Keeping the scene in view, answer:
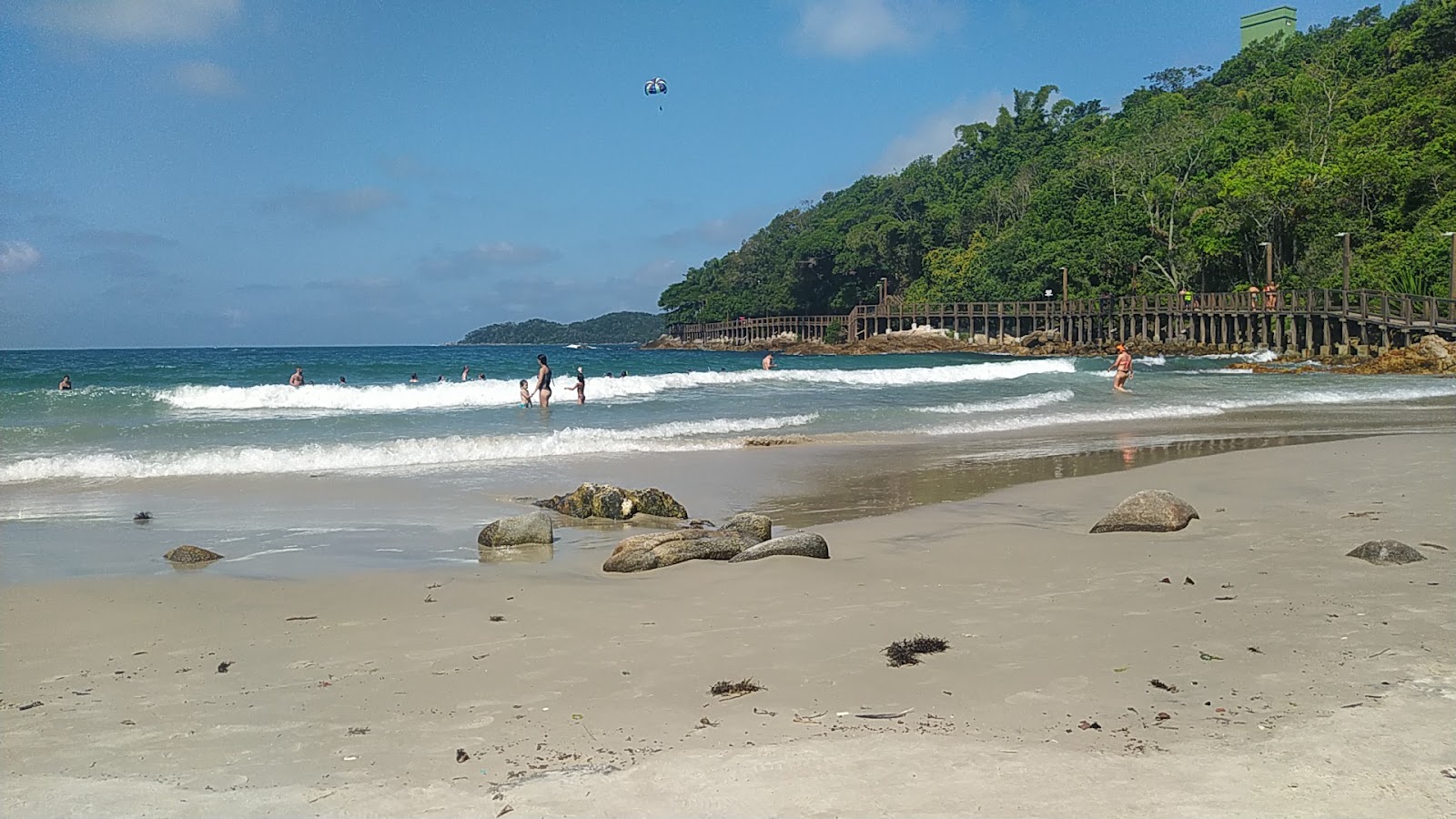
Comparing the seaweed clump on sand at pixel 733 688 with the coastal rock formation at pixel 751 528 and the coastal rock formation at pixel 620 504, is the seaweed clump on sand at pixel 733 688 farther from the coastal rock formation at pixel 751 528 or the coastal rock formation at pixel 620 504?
the coastal rock formation at pixel 620 504

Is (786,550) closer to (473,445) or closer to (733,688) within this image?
(733,688)

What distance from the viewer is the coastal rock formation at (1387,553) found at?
22.7 ft

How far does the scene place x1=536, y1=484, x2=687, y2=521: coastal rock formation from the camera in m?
10.4

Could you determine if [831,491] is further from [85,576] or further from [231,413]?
[231,413]

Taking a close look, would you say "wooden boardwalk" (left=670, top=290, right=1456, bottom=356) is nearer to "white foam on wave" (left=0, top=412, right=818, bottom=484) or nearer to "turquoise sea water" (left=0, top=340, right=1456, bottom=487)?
"turquoise sea water" (left=0, top=340, right=1456, bottom=487)

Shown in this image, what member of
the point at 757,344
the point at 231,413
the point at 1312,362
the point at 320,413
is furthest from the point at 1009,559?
the point at 757,344

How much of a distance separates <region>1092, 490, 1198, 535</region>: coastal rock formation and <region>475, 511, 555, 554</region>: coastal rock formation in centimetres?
486

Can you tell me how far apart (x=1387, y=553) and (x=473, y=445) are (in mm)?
13212

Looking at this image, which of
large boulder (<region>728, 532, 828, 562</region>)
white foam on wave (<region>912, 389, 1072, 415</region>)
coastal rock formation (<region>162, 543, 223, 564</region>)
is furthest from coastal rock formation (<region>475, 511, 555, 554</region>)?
white foam on wave (<region>912, 389, 1072, 415</region>)

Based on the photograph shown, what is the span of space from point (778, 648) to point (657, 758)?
155 centimetres

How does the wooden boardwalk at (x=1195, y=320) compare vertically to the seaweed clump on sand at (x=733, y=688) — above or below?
above

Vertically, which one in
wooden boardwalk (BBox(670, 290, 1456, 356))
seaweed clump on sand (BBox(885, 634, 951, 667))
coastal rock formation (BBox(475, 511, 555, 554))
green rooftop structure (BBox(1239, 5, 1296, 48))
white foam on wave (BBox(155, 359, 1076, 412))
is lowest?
seaweed clump on sand (BBox(885, 634, 951, 667))

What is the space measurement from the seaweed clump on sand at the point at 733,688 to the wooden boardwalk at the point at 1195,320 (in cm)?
4046

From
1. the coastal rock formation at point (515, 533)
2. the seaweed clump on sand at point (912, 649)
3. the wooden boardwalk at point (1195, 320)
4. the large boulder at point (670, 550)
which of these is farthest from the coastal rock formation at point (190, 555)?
the wooden boardwalk at point (1195, 320)
